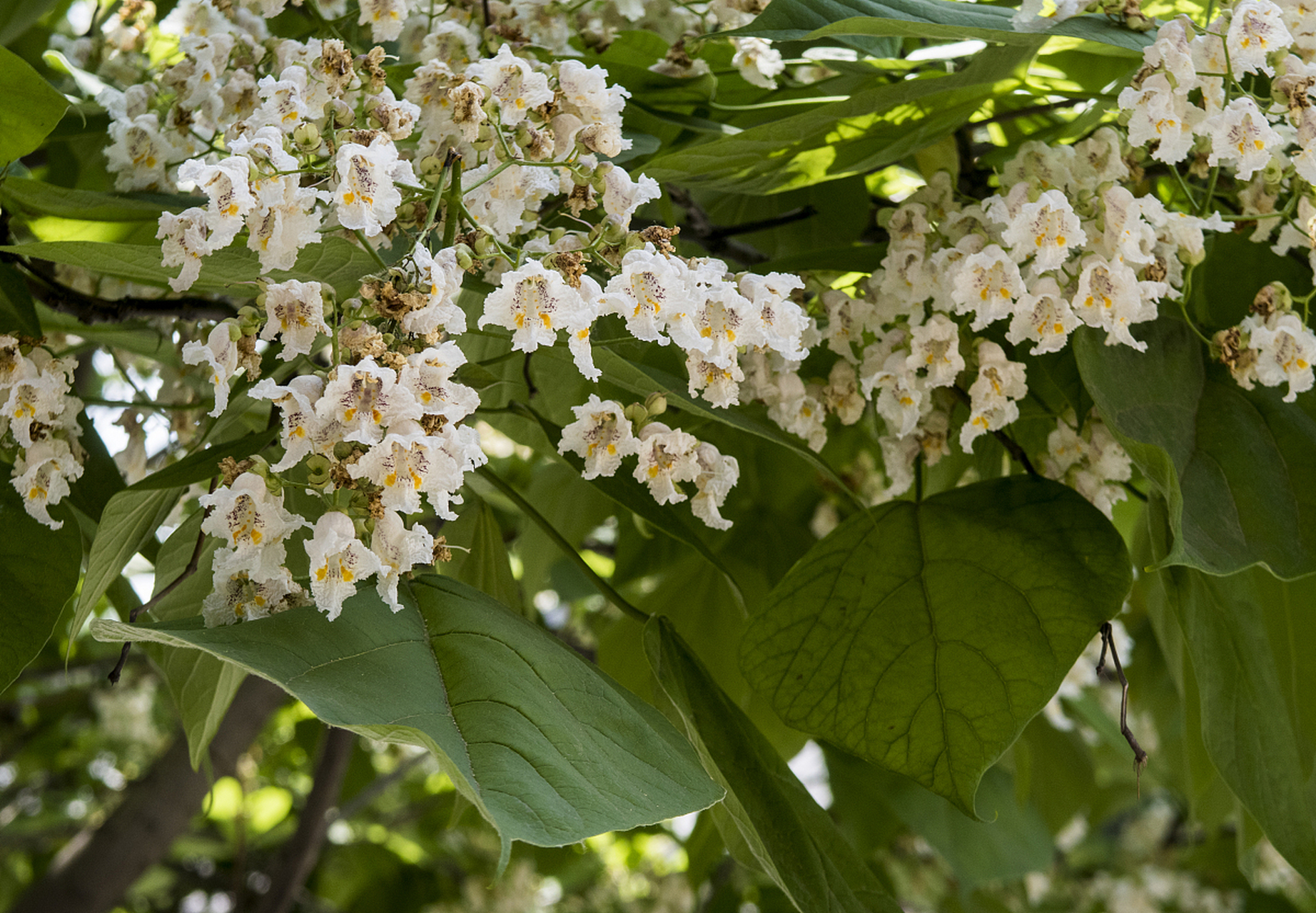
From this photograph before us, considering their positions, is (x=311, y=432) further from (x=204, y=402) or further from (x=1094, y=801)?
(x=1094, y=801)

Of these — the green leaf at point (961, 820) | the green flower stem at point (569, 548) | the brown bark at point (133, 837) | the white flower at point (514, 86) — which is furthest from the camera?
the brown bark at point (133, 837)

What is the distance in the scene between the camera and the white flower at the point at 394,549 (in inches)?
14.8

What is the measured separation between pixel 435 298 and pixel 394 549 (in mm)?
87

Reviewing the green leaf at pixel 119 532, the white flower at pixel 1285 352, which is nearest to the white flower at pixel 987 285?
the white flower at pixel 1285 352

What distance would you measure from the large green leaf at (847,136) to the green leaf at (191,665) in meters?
0.28

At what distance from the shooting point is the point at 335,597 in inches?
14.8

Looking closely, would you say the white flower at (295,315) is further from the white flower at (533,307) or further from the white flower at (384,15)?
the white flower at (384,15)

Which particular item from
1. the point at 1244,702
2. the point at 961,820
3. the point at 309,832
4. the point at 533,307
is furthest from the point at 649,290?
the point at 309,832

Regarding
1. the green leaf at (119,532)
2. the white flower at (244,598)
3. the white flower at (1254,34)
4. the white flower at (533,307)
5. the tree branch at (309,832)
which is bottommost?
the tree branch at (309,832)

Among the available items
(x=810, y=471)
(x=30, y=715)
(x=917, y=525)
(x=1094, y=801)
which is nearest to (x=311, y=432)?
(x=917, y=525)

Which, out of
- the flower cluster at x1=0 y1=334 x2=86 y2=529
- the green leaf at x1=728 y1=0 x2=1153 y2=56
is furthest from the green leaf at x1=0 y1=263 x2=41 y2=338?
the green leaf at x1=728 y1=0 x2=1153 y2=56

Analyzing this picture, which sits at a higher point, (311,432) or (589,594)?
(311,432)

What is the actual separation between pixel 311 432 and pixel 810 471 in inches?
20.6

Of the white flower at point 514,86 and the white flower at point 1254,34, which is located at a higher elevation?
the white flower at point 1254,34
